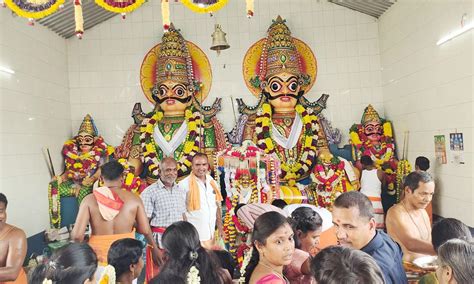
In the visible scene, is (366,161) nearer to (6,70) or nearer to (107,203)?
(107,203)

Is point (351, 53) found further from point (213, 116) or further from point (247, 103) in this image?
point (213, 116)

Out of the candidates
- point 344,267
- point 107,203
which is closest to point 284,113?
point 107,203

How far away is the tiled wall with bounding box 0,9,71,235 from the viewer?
19.5 feet

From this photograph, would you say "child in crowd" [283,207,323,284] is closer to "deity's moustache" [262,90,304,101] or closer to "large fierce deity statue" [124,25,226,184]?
"large fierce deity statue" [124,25,226,184]

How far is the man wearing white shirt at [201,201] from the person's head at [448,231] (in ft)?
8.90

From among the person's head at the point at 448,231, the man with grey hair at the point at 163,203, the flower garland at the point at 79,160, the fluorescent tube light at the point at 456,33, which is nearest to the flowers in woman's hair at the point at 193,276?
the person's head at the point at 448,231

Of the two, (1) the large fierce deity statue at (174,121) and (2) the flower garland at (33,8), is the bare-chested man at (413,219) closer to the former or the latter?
(2) the flower garland at (33,8)

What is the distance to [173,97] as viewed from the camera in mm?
7738

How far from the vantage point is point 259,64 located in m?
8.19

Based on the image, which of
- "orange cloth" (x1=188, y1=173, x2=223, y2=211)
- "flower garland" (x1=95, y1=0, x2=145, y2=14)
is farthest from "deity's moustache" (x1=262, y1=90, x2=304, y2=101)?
"flower garland" (x1=95, y1=0, x2=145, y2=14)

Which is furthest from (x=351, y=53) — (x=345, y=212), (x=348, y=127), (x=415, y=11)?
(x=345, y=212)

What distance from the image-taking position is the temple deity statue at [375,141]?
7238mm

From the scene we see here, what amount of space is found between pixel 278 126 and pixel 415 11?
2.76 metres

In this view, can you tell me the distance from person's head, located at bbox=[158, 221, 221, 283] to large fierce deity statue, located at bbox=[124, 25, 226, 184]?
5.02m
